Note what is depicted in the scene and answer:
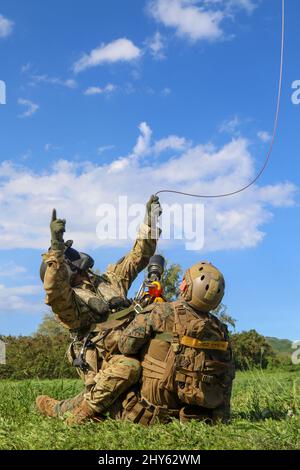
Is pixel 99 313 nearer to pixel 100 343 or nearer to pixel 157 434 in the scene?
pixel 100 343

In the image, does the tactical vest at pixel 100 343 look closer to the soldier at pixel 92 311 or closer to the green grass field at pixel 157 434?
the soldier at pixel 92 311

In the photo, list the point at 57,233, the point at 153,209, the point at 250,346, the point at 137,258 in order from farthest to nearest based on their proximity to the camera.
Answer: the point at 250,346 < the point at 137,258 < the point at 153,209 < the point at 57,233

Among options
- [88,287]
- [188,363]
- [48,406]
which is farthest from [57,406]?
[188,363]

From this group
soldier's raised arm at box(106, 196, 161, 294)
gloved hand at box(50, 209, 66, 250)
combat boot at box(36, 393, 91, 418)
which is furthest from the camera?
→ soldier's raised arm at box(106, 196, 161, 294)

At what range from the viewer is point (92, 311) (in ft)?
25.5

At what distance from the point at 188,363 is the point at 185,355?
8cm

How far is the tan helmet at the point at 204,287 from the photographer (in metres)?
6.38

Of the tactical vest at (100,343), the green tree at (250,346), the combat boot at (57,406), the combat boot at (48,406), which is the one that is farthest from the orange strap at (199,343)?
the green tree at (250,346)

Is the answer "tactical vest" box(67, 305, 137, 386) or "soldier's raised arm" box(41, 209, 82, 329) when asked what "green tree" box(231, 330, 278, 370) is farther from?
"soldier's raised arm" box(41, 209, 82, 329)

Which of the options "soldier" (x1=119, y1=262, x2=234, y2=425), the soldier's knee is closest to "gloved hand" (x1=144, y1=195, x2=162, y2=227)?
"soldier" (x1=119, y1=262, x2=234, y2=425)

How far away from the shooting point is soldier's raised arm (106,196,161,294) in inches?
338

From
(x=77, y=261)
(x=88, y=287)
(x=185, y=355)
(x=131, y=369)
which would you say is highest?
(x=77, y=261)
